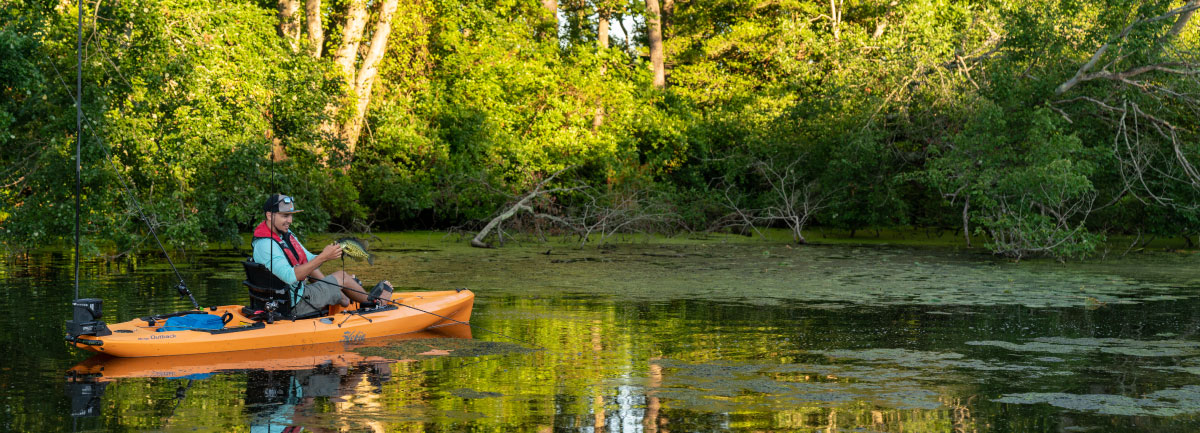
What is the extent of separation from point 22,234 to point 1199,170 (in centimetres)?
1843

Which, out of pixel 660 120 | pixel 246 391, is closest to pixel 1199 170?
pixel 660 120

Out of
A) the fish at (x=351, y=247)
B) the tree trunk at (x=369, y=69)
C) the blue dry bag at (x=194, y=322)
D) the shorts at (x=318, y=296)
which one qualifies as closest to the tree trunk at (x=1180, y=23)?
the tree trunk at (x=369, y=69)

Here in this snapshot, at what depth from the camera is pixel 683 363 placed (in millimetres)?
8258

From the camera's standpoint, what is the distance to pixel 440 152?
80.1 feet

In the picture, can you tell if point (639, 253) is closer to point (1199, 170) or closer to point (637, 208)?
point (637, 208)

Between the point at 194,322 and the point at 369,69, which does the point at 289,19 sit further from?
the point at 194,322

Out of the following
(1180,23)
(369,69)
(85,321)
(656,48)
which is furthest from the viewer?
(656,48)

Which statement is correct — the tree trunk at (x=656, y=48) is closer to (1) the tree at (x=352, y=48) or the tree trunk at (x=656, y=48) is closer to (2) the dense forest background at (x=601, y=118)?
(2) the dense forest background at (x=601, y=118)

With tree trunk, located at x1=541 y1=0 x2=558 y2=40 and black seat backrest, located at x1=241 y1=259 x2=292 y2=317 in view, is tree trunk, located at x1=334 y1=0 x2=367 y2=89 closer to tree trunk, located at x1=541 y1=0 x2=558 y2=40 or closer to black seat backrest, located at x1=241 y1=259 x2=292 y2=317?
tree trunk, located at x1=541 y1=0 x2=558 y2=40

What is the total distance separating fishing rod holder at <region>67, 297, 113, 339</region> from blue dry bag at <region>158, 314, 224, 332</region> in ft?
1.79

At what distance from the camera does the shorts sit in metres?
9.44

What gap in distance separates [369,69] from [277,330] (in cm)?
1591

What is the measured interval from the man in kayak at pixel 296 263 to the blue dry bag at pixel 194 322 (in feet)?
1.83

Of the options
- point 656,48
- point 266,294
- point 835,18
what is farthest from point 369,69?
point 266,294
